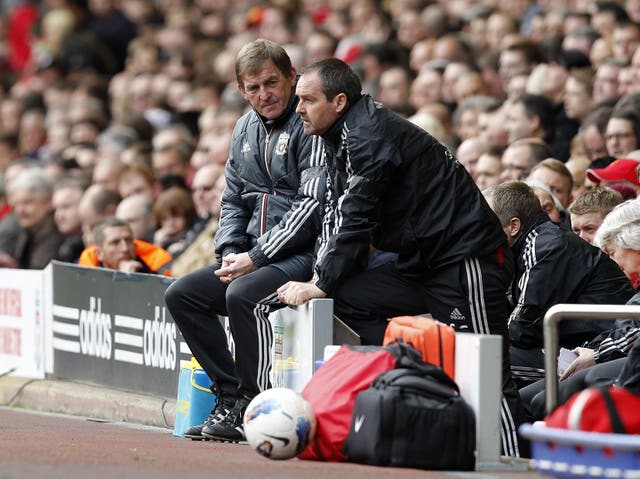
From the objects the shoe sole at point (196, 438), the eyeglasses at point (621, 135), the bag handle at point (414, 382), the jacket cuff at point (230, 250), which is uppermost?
the eyeglasses at point (621, 135)

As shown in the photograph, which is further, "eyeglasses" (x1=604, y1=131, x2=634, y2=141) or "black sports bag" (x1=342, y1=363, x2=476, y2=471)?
"eyeglasses" (x1=604, y1=131, x2=634, y2=141)

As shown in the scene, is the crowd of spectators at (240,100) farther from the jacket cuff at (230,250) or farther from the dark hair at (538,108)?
the jacket cuff at (230,250)

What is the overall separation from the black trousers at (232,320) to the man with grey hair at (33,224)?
6.21 meters

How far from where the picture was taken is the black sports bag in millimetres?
7699

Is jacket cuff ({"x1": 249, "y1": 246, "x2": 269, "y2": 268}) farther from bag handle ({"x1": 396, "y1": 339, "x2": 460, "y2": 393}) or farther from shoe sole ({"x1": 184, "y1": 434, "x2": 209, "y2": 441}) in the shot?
bag handle ({"x1": 396, "y1": 339, "x2": 460, "y2": 393})

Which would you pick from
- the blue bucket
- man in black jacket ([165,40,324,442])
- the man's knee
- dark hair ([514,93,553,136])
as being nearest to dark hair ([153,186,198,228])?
dark hair ([514,93,553,136])

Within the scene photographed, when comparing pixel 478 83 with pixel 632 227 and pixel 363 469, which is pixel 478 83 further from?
pixel 363 469

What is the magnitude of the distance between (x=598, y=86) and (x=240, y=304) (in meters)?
5.56

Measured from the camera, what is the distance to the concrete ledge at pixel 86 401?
11.4m

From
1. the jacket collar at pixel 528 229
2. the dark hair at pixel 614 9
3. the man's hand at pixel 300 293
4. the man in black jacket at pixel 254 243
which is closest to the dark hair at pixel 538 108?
the dark hair at pixel 614 9

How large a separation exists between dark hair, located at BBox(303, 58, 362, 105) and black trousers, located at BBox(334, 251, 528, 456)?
3.27 ft

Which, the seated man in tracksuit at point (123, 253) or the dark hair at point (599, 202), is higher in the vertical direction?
the dark hair at point (599, 202)

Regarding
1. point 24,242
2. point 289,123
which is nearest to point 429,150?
point 289,123

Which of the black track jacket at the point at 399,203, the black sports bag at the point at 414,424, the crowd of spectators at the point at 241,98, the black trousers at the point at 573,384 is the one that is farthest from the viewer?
the crowd of spectators at the point at 241,98
